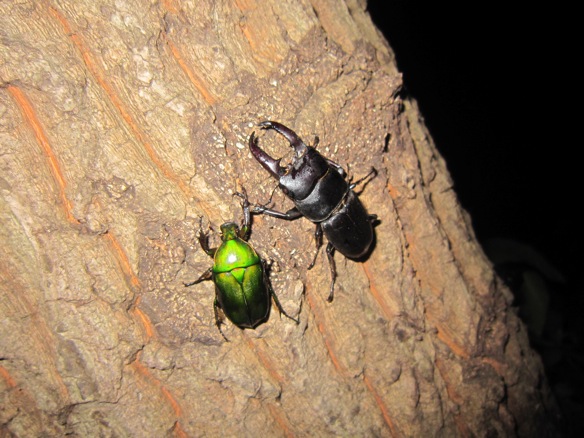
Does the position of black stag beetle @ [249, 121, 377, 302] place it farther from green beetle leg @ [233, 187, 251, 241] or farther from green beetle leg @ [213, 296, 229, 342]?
green beetle leg @ [213, 296, 229, 342]

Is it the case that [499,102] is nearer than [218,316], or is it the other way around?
[218,316]

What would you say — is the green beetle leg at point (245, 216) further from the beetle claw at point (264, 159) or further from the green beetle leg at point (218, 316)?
the green beetle leg at point (218, 316)

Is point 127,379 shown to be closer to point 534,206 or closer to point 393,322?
point 393,322

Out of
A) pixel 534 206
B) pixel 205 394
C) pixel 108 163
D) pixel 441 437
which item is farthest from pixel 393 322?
pixel 534 206

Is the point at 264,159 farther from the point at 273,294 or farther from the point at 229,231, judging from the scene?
the point at 273,294

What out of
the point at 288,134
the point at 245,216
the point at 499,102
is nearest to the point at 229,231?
the point at 245,216

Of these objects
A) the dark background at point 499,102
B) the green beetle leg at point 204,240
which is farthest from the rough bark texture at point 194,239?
the dark background at point 499,102
